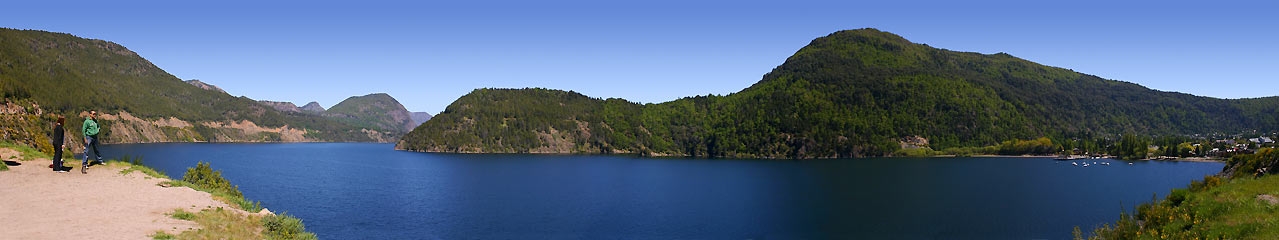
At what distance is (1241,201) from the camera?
37.8 meters

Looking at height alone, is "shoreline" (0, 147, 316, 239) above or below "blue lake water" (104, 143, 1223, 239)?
above

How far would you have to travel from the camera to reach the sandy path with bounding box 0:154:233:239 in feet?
66.4

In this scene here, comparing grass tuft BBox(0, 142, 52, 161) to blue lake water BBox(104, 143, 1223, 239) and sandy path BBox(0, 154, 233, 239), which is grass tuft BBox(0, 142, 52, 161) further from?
blue lake water BBox(104, 143, 1223, 239)

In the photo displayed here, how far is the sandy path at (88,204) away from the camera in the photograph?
2025 centimetres

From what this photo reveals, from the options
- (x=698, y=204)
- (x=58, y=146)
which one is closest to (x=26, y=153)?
(x=58, y=146)

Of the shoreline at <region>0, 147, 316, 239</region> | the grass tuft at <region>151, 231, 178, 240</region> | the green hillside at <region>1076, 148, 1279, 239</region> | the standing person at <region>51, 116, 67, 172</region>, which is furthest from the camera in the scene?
the green hillside at <region>1076, 148, 1279, 239</region>

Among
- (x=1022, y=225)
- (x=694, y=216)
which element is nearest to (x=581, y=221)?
(x=694, y=216)

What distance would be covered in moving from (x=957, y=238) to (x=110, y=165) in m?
71.9

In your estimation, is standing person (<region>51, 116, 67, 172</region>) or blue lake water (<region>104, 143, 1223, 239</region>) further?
blue lake water (<region>104, 143, 1223, 239</region>)

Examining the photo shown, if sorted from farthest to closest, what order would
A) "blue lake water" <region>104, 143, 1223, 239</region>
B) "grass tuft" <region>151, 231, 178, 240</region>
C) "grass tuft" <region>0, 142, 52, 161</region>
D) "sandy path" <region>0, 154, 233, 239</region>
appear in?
"blue lake water" <region>104, 143, 1223, 239</region> → "grass tuft" <region>0, 142, 52, 161</region> → "sandy path" <region>0, 154, 233, 239</region> → "grass tuft" <region>151, 231, 178, 240</region>

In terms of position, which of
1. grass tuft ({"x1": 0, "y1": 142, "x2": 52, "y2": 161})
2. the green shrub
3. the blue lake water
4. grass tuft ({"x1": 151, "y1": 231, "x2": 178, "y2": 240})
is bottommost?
the blue lake water

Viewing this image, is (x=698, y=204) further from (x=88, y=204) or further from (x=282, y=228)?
(x=88, y=204)

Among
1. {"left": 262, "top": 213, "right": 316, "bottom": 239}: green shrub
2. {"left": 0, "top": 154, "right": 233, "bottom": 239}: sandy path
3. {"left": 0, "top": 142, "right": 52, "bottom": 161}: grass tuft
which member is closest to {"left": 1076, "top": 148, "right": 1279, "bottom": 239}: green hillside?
{"left": 262, "top": 213, "right": 316, "bottom": 239}: green shrub

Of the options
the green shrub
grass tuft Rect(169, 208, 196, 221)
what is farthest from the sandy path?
the green shrub
